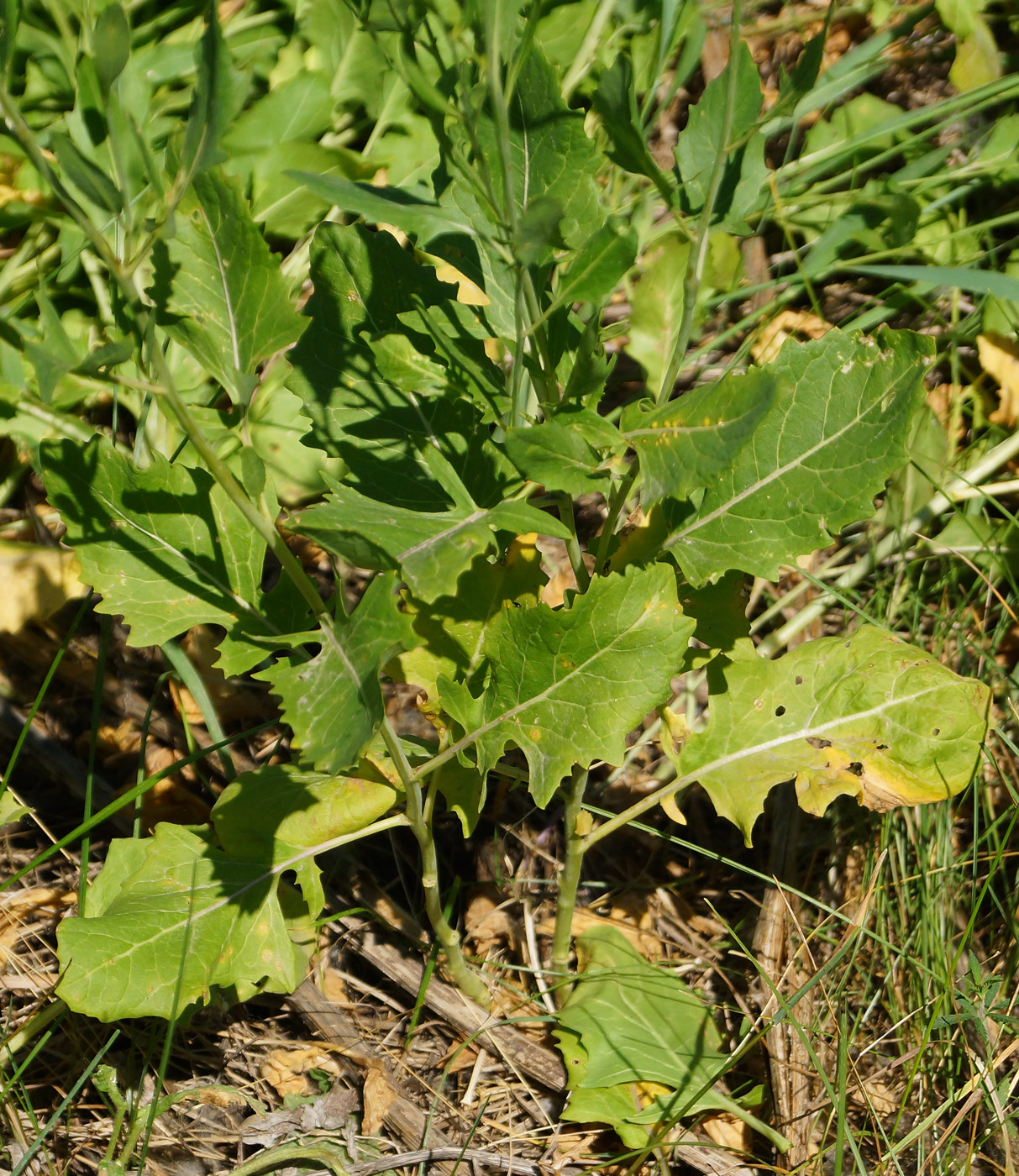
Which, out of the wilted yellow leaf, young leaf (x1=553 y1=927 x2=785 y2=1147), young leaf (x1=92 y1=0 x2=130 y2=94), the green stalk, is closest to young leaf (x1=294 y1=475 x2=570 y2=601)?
the green stalk

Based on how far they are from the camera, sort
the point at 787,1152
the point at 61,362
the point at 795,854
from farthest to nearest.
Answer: the point at 795,854 → the point at 787,1152 → the point at 61,362

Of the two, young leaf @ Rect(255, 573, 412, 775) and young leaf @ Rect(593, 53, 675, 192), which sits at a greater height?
young leaf @ Rect(593, 53, 675, 192)

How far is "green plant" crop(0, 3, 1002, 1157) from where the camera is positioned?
1.28 m

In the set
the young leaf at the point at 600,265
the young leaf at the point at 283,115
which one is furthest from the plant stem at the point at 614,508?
the young leaf at the point at 283,115

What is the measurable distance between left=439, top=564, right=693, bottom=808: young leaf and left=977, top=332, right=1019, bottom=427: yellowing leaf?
1.48 metres

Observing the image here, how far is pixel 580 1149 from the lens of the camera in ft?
6.14

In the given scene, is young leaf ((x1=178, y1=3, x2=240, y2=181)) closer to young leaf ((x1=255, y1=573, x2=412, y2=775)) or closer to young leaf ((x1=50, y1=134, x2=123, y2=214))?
young leaf ((x1=50, y1=134, x2=123, y2=214))

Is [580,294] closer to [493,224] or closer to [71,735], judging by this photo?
[493,224]

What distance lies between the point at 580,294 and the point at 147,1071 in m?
1.67

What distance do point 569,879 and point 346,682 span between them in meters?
0.77

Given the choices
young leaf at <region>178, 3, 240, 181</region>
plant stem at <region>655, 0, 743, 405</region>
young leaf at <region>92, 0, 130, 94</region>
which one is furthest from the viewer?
plant stem at <region>655, 0, 743, 405</region>

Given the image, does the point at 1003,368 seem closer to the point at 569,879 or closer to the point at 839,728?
the point at 839,728

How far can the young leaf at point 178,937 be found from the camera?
5.05ft

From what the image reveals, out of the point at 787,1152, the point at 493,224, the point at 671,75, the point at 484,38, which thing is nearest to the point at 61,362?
the point at 484,38
